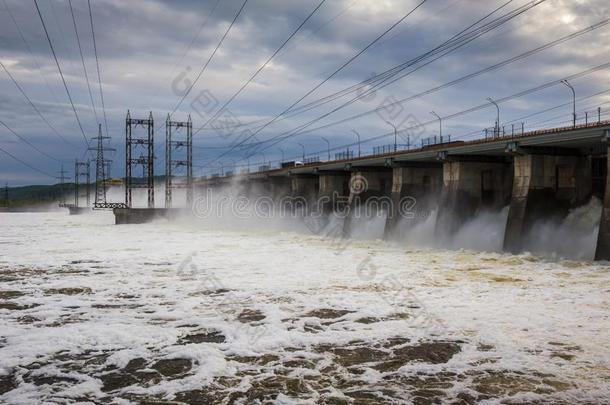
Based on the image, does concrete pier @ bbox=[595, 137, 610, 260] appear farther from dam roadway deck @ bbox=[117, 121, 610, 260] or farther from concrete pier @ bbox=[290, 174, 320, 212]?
concrete pier @ bbox=[290, 174, 320, 212]

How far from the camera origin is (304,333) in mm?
11312

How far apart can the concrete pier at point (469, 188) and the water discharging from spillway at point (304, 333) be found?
39.3ft

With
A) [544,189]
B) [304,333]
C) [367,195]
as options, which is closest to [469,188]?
[544,189]

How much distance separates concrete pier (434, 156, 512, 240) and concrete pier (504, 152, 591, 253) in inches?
195

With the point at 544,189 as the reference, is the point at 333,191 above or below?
above

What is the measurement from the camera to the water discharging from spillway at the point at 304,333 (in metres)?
7.94

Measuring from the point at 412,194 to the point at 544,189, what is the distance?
12637 mm

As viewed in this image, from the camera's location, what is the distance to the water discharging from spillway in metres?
7.94

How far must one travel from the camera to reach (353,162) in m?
47.8

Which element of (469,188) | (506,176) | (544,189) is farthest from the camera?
(506,176)

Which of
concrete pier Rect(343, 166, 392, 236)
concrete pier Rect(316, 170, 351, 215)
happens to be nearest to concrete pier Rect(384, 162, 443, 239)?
concrete pier Rect(343, 166, 392, 236)

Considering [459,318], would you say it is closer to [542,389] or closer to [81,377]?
[542,389]

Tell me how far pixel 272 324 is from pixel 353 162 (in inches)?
1449

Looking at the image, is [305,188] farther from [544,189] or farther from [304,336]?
[304,336]
